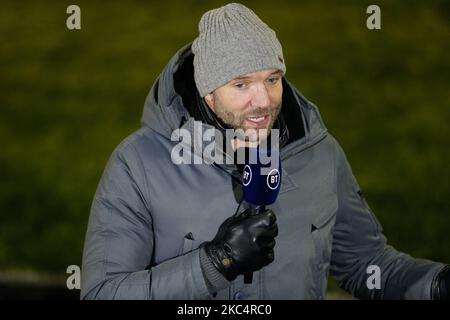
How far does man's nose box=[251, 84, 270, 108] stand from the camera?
2.22 meters

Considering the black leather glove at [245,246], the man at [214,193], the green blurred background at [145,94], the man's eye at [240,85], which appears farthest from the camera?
the green blurred background at [145,94]

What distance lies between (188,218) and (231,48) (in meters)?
0.43

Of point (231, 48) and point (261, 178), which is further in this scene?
point (231, 48)

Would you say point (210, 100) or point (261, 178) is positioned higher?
point (210, 100)

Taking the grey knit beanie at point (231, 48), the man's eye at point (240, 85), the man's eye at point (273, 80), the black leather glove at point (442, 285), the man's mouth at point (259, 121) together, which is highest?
the grey knit beanie at point (231, 48)

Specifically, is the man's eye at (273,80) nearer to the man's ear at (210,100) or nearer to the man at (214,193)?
the man at (214,193)

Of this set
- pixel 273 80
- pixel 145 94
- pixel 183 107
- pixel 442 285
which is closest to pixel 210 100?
pixel 183 107

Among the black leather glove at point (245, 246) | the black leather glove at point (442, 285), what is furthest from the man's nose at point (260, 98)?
the black leather glove at point (442, 285)

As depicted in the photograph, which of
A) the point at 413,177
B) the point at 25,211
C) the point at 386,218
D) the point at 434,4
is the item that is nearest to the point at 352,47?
the point at 434,4

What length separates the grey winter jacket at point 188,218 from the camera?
2.17 m

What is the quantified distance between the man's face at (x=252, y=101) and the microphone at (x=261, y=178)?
17 cm

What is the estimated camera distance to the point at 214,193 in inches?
89.4

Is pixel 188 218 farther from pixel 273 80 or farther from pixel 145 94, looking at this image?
pixel 145 94
